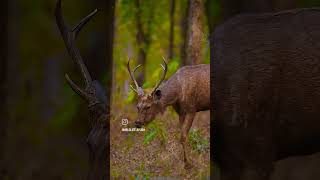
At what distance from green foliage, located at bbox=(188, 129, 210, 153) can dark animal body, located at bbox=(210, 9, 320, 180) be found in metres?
0.17

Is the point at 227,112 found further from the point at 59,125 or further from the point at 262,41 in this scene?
the point at 59,125

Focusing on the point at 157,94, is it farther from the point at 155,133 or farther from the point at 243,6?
the point at 243,6

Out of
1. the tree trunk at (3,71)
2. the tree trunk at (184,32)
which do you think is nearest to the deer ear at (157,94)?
the tree trunk at (184,32)

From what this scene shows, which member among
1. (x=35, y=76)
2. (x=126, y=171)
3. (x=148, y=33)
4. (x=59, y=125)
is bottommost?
(x=126, y=171)

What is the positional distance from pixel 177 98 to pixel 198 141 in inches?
12.7

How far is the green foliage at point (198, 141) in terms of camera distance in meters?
3.36

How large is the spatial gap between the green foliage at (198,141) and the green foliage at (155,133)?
174 millimetres

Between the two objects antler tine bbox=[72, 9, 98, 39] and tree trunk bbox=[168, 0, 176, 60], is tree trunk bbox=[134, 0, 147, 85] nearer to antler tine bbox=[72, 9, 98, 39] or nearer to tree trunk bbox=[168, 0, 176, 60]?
tree trunk bbox=[168, 0, 176, 60]

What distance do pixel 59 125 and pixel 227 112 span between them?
1.25 m

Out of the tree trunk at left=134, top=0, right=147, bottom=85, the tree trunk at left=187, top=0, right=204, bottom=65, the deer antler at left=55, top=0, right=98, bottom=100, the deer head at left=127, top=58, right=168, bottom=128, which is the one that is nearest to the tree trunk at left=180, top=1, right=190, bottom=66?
the tree trunk at left=187, top=0, right=204, bottom=65

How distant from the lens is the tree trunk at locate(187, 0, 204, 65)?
3.53 meters

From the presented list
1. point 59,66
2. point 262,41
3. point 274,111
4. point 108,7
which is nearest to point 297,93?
point 274,111

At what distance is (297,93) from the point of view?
3059 millimetres

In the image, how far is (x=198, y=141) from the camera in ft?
11.2
